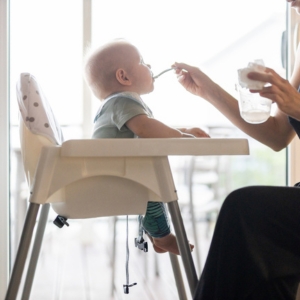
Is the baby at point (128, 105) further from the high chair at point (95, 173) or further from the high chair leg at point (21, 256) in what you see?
the high chair leg at point (21, 256)

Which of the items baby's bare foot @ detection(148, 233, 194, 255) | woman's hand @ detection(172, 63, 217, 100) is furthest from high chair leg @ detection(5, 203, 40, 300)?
woman's hand @ detection(172, 63, 217, 100)

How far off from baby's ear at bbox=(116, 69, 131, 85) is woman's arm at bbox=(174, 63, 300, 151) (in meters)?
0.15

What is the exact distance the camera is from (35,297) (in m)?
2.23

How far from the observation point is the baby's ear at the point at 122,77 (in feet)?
4.94

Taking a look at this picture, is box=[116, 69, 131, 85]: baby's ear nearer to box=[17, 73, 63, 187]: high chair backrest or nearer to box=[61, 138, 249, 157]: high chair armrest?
box=[17, 73, 63, 187]: high chair backrest

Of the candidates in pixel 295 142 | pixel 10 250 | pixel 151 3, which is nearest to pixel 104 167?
pixel 10 250

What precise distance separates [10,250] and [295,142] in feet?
4.48

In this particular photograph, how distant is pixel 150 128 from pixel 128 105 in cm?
12

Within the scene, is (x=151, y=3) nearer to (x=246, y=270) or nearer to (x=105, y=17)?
(x=105, y=17)

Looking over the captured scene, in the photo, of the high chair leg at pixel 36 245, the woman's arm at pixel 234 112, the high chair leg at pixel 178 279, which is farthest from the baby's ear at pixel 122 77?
the high chair leg at pixel 178 279

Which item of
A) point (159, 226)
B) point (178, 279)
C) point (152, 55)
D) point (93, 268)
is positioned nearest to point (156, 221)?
point (159, 226)

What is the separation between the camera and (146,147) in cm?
108

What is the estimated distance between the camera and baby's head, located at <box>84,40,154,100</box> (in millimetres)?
1514

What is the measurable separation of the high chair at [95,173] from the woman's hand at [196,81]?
0.43 meters
